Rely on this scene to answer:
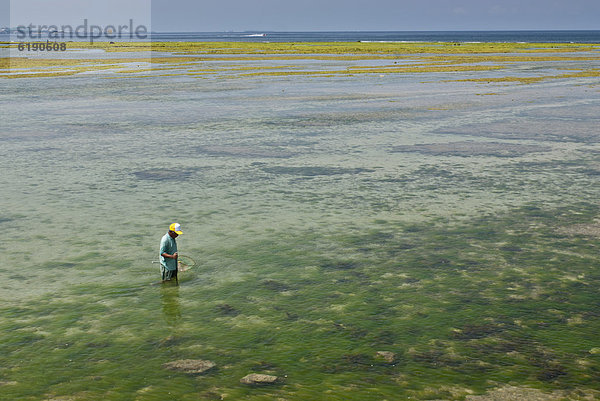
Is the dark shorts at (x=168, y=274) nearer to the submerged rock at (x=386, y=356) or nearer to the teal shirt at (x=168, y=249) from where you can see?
the teal shirt at (x=168, y=249)

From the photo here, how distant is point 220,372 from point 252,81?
58.2 meters

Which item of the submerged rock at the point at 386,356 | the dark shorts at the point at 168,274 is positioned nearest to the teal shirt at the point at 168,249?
the dark shorts at the point at 168,274

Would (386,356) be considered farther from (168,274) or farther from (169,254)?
(168,274)

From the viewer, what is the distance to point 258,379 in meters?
10.4

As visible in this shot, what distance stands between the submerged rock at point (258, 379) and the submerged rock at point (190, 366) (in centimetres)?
70

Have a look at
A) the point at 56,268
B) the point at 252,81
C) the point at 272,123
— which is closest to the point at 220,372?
the point at 56,268

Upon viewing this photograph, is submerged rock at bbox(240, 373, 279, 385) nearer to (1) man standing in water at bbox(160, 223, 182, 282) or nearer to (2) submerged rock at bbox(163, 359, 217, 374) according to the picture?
(2) submerged rock at bbox(163, 359, 217, 374)

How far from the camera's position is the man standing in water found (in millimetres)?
13664

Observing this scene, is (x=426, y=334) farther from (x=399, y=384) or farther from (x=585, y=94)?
(x=585, y=94)

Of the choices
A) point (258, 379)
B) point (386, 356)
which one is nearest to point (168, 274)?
point (258, 379)

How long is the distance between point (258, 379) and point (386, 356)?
87.2 inches

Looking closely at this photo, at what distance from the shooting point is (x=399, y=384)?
10180 millimetres

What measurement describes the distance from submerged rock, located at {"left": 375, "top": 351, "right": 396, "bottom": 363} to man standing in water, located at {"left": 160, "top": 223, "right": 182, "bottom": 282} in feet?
16.2

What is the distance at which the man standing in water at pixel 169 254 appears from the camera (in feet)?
44.8
